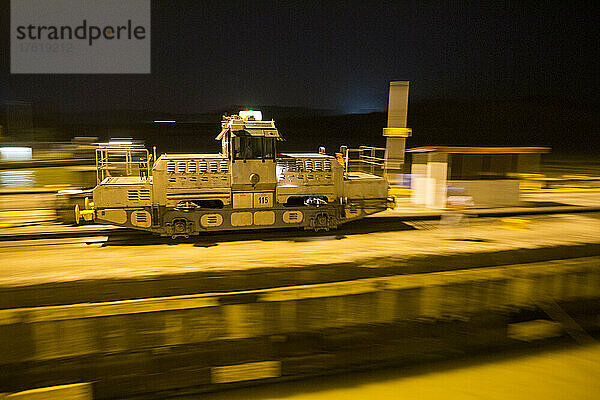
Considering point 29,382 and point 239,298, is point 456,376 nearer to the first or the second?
point 239,298

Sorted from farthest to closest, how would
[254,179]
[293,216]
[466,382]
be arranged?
[293,216]
[254,179]
[466,382]

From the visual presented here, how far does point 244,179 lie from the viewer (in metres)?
12.5

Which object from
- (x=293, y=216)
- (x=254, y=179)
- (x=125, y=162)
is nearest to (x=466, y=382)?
(x=293, y=216)

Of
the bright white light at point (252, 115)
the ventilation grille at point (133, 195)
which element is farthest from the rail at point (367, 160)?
the ventilation grille at point (133, 195)

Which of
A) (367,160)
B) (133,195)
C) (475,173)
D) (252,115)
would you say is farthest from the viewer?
(475,173)

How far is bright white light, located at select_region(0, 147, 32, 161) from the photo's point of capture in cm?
3538

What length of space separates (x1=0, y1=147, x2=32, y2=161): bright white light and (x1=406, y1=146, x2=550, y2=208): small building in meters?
32.0

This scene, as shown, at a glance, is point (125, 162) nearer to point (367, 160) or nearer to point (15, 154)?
point (367, 160)

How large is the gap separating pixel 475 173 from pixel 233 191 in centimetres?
1000

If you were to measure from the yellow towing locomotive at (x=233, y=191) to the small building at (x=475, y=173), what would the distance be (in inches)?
205

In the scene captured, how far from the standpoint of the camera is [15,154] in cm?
3641

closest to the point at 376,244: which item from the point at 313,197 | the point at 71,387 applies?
the point at 313,197

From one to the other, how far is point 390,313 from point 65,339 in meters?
4.43

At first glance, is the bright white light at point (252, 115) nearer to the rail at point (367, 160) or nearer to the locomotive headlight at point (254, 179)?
the locomotive headlight at point (254, 179)
